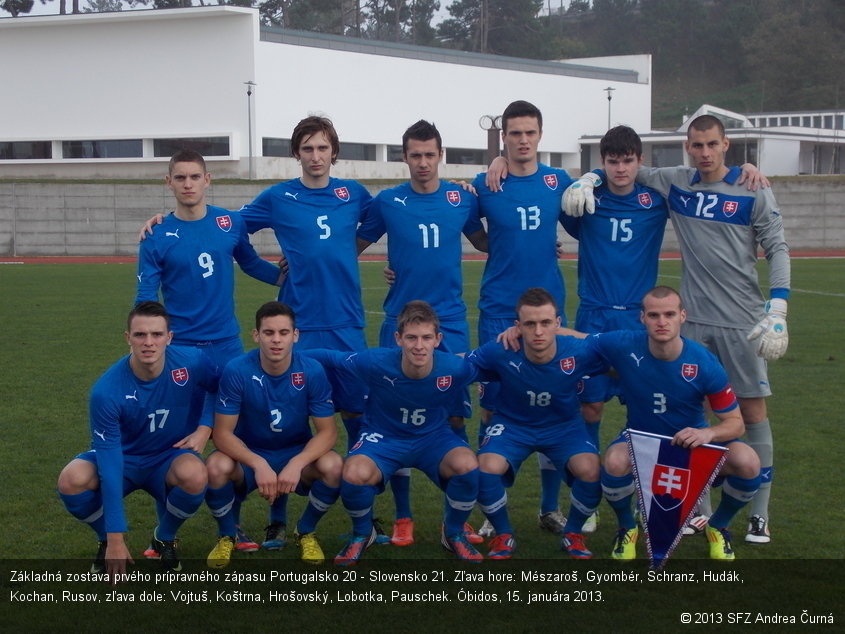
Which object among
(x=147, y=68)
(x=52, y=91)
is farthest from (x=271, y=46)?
(x=52, y=91)

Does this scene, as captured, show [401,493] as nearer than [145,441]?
No

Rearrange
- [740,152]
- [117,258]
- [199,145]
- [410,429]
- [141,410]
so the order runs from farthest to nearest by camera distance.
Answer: [740,152] → [199,145] → [117,258] → [410,429] → [141,410]

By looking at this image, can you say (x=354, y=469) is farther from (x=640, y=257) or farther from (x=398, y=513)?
(x=640, y=257)

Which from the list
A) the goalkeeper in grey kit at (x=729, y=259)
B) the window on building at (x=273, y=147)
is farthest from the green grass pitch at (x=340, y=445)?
the window on building at (x=273, y=147)

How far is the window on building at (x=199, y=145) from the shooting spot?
114 feet

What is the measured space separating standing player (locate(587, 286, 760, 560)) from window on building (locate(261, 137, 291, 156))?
3146cm

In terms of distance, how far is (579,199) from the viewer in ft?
16.7

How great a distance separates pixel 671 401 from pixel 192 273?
8.04ft

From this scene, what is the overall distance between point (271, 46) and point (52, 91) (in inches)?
326

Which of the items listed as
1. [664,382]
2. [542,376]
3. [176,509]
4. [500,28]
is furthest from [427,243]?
[500,28]

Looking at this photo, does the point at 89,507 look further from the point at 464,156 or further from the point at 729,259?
the point at 464,156

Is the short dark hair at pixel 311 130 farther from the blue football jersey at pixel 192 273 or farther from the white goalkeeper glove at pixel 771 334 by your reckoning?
the white goalkeeper glove at pixel 771 334

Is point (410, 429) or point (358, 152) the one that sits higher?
point (358, 152)

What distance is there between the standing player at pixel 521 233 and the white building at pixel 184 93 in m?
29.7
